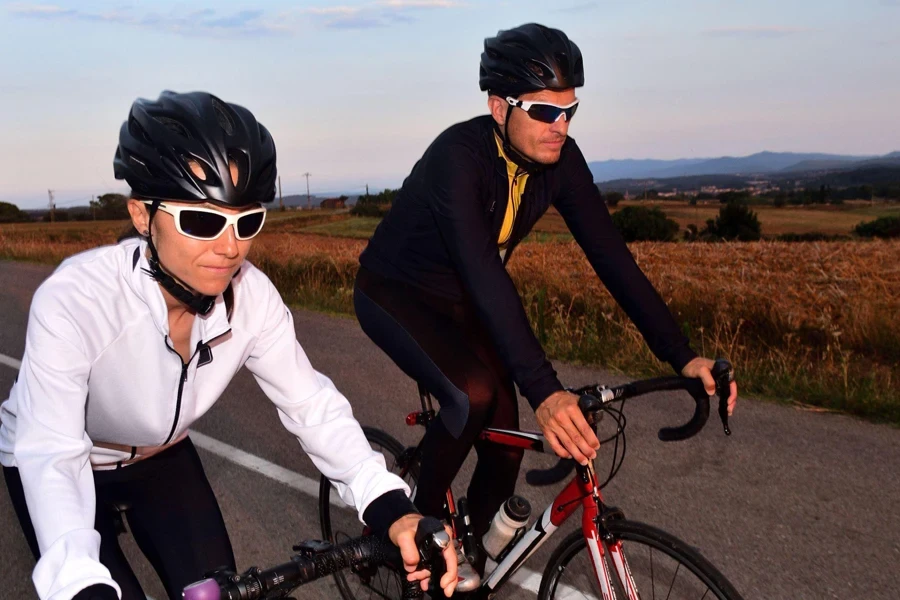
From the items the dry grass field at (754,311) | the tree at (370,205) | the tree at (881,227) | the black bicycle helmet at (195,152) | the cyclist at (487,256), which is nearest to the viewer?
the black bicycle helmet at (195,152)

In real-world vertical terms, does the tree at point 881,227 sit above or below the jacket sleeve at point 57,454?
below

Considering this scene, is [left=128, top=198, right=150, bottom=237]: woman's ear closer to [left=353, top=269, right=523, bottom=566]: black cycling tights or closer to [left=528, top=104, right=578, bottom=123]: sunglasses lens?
[left=353, top=269, right=523, bottom=566]: black cycling tights

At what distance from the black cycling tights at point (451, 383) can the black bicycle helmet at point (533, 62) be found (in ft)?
2.81

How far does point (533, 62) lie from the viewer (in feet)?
10.4

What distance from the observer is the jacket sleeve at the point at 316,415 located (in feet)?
7.48

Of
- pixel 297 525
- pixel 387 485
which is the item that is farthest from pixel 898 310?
pixel 387 485

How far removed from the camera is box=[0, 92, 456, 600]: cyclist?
208 cm

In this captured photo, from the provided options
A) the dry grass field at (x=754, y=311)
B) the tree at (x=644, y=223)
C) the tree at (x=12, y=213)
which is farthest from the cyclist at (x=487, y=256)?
the tree at (x=12, y=213)

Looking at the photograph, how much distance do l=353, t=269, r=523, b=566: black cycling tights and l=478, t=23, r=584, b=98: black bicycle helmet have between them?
0.86 m

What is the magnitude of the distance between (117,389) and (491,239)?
4.35 ft

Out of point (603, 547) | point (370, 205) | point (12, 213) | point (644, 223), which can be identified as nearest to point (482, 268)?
point (603, 547)

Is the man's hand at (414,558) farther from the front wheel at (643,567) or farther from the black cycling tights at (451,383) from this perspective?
the black cycling tights at (451,383)

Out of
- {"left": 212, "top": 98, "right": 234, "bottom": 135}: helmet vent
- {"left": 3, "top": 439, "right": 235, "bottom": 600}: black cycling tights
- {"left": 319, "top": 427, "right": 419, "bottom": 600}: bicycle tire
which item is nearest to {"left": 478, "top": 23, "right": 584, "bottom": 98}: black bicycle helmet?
{"left": 212, "top": 98, "right": 234, "bottom": 135}: helmet vent

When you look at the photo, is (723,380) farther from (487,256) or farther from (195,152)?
(195,152)
